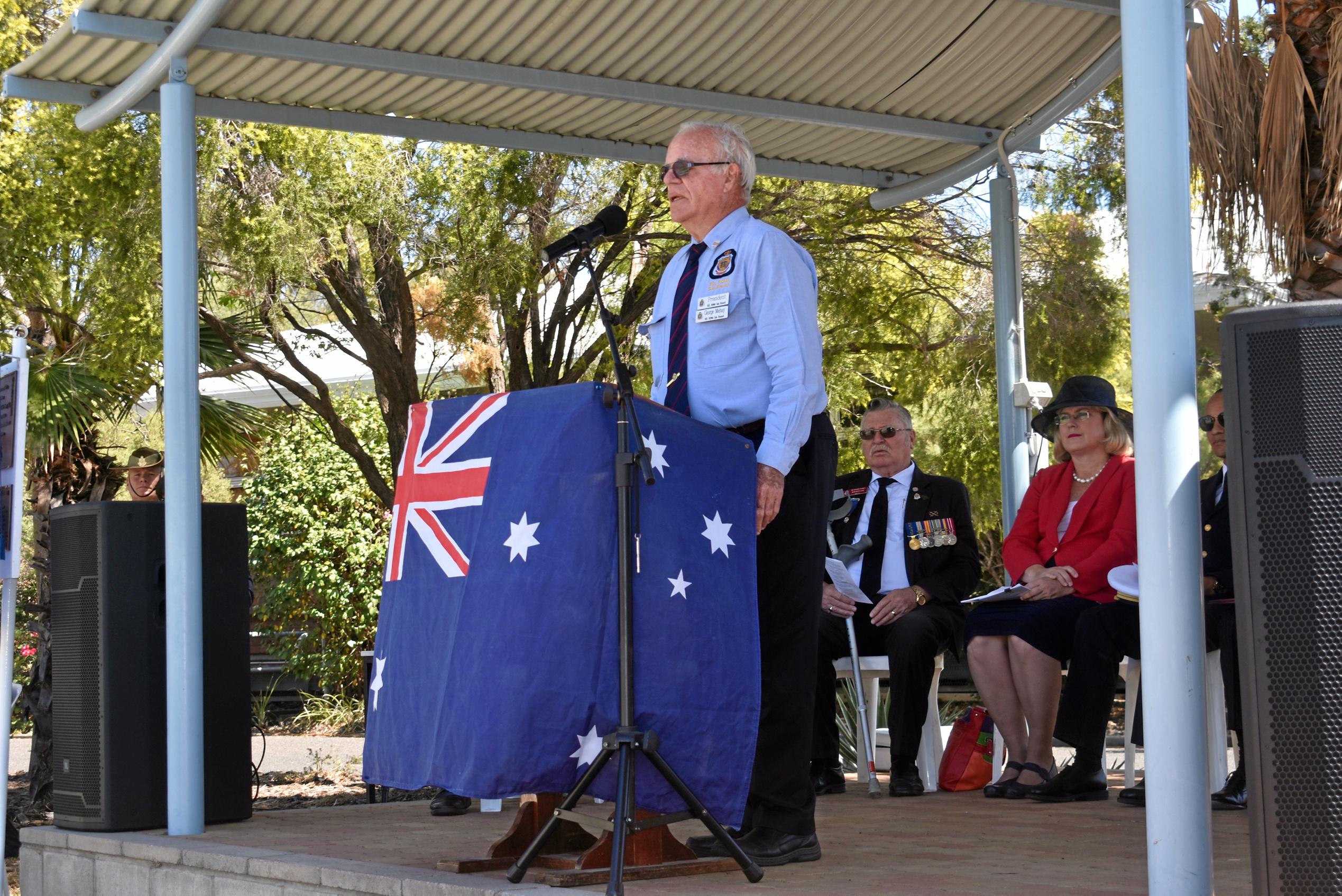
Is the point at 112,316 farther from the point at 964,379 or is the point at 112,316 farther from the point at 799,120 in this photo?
the point at 964,379

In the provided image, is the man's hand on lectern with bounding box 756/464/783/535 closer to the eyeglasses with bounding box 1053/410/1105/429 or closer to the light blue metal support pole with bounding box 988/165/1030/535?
the eyeglasses with bounding box 1053/410/1105/429

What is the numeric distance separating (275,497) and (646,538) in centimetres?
1437

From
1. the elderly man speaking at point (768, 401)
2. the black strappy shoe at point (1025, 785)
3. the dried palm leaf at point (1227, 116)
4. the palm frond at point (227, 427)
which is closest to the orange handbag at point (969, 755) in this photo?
the black strappy shoe at point (1025, 785)

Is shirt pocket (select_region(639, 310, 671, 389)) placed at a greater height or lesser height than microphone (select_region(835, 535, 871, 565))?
greater

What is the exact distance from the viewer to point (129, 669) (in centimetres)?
549

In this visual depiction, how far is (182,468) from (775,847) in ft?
9.15

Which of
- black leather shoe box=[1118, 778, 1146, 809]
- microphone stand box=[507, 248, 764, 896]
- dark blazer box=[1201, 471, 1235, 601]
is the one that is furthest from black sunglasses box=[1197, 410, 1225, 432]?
microphone stand box=[507, 248, 764, 896]

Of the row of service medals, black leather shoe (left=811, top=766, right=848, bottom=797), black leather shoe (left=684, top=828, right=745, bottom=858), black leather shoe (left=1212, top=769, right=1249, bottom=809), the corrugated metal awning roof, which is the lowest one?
black leather shoe (left=811, top=766, right=848, bottom=797)

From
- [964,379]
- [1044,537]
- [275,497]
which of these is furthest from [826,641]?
[275,497]

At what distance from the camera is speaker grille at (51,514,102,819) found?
547cm

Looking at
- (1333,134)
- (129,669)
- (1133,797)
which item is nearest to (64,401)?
(129,669)

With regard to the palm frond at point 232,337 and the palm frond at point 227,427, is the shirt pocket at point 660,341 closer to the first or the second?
the palm frond at point 232,337

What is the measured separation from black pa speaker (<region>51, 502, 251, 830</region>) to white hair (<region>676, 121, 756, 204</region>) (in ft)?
9.01

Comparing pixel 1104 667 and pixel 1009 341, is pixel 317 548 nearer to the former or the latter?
pixel 1009 341
